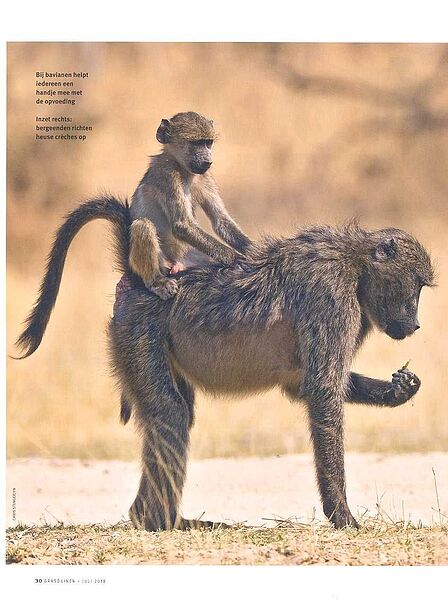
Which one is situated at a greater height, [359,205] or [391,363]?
[359,205]

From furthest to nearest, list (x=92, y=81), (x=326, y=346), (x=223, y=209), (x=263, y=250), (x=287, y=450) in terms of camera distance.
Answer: (x=287, y=450) → (x=92, y=81) → (x=223, y=209) → (x=263, y=250) → (x=326, y=346)

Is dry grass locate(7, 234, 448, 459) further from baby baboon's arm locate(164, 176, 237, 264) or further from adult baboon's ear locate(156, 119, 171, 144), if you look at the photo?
baby baboon's arm locate(164, 176, 237, 264)

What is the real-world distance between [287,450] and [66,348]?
225cm

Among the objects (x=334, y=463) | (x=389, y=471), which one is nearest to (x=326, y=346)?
(x=334, y=463)

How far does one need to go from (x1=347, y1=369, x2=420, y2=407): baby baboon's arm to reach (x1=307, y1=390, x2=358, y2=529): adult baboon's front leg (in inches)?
19.9

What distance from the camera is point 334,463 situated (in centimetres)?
737

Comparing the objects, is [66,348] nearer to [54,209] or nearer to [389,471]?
[54,209]

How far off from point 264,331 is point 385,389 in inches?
35.3

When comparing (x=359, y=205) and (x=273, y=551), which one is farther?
(x=359, y=205)

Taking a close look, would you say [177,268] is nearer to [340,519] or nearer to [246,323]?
[246,323]

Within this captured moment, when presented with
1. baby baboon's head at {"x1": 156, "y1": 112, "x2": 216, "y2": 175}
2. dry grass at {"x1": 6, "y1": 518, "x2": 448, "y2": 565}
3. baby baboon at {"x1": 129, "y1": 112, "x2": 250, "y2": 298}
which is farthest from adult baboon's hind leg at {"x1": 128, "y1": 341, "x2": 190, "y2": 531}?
baby baboon's head at {"x1": 156, "y1": 112, "x2": 216, "y2": 175}

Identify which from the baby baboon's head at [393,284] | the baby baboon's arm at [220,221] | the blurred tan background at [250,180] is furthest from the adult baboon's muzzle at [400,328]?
the blurred tan background at [250,180]

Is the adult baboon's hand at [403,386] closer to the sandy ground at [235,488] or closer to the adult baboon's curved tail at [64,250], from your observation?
the sandy ground at [235,488]

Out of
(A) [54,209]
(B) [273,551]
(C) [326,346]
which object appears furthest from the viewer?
(A) [54,209]
